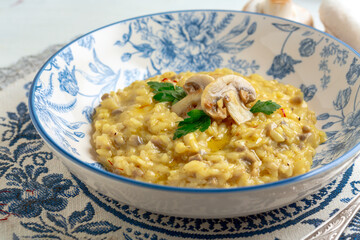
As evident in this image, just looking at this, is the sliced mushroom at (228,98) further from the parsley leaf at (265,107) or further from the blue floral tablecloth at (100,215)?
the blue floral tablecloth at (100,215)

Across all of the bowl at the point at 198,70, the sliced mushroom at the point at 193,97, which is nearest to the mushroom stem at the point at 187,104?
the sliced mushroom at the point at 193,97

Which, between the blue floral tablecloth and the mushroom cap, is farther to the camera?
the mushroom cap

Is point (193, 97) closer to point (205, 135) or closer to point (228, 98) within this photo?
point (228, 98)

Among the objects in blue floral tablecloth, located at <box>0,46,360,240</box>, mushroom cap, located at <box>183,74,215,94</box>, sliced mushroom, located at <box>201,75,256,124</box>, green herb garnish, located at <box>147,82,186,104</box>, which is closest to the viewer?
blue floral tablecloth, located at <box>0,46,360,240</box>

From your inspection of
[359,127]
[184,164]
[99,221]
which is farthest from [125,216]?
[359,127]

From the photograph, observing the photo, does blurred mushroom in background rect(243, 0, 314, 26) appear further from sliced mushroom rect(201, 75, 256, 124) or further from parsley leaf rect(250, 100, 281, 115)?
parsley leaf rect(250, 100, 281, 115)

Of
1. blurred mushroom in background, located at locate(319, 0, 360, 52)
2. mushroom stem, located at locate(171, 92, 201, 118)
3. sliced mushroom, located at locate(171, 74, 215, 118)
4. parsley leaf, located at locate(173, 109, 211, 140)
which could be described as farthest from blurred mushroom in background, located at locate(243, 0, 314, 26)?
parsley leaf, located at locate(173, 109, 211, 140)

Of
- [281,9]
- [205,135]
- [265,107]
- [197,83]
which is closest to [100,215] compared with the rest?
[205,135]
